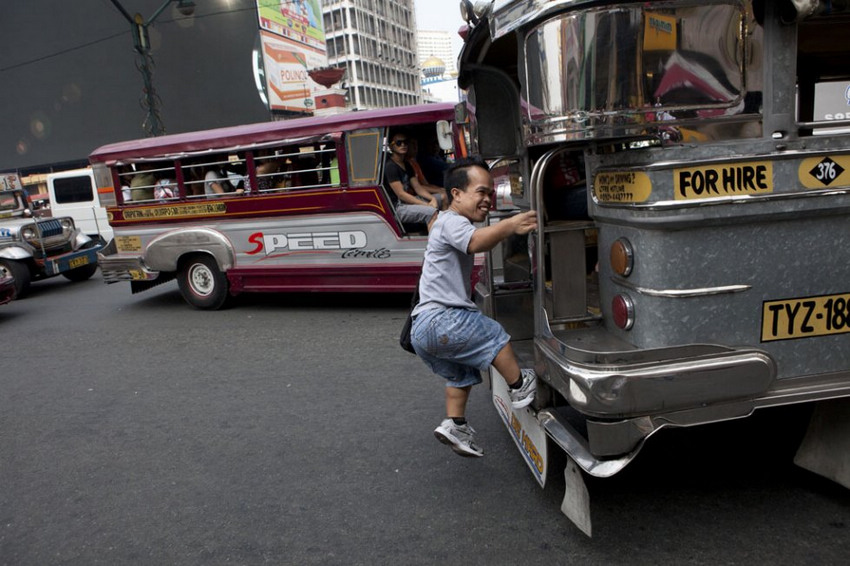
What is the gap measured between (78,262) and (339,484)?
1054 centimetres

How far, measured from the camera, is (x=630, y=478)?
313 centimetres

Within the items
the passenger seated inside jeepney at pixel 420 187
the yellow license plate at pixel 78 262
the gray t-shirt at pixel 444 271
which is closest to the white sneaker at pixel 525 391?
the gray t-shirt at pixel 444 271

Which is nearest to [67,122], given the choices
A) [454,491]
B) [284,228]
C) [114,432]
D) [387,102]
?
[284,228]

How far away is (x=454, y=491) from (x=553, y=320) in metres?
1.09

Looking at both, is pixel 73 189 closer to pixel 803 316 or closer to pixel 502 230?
pixel 502 230

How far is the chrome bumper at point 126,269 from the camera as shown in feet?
28.6

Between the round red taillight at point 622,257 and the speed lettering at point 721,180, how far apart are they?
302mm

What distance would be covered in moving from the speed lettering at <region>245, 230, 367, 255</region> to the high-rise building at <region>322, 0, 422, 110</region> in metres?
72.2

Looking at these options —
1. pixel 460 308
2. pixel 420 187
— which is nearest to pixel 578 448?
pixel 460 308

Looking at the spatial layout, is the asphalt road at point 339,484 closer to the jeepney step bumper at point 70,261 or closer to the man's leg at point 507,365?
the man's leg at point 507,365

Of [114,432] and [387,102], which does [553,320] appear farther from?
[387,102]

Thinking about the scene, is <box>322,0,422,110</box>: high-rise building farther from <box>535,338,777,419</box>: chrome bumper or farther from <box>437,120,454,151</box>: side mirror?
<box>535,338,777,419</box>: chrome bumper

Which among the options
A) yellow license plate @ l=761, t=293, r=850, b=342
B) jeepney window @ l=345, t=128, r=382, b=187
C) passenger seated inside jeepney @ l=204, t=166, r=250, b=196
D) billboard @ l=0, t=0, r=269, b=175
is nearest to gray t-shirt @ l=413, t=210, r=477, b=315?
yellow license plate @ l=761, t=293, r=850, b=342

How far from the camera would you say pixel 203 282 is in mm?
8555
